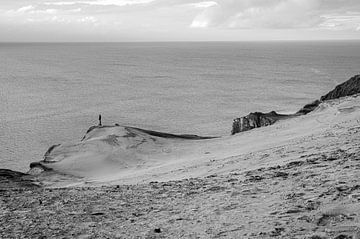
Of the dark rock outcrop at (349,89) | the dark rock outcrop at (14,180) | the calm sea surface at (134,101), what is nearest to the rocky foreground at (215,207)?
the dark rock outcrop at (14,180)

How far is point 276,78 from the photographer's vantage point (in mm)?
110438

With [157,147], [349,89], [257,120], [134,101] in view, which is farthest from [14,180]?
[134,101]

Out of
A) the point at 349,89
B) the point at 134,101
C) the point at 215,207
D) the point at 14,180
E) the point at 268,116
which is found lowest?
the point at 134,101

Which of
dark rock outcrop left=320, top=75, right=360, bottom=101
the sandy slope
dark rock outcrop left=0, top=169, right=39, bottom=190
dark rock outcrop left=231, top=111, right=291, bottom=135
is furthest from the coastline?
dark rock outcrop left=320, top=75, right=360, bottom=101

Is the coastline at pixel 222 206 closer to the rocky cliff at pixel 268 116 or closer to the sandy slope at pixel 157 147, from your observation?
the sandy slope at pixel 157 147

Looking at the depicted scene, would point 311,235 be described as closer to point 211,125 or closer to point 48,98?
point 211,125

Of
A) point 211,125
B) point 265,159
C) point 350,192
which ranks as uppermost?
point 350,192

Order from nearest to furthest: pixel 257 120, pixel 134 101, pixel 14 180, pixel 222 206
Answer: pixel 222 206, pixel 14 180, pixel 257 120, pixel 134 101

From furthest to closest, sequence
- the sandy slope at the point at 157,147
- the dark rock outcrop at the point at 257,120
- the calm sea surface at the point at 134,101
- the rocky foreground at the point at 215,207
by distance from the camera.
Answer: the calm sea surface at the point at 134,101 → the dark rock outcrop at the point at 257,120 → the sandy slope at the point at 157,147 → the rocky foreground at the point at 215,207

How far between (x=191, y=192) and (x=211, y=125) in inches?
1800

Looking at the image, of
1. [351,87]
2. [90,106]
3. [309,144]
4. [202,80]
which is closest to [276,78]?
[202,80]

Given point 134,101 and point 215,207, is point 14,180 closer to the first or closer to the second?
point 215,207

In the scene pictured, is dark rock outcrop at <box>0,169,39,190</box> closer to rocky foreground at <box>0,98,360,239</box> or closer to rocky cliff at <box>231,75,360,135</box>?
rocky foreground at <box>0,98,360,239</box>

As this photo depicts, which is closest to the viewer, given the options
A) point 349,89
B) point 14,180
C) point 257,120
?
point 14,180
